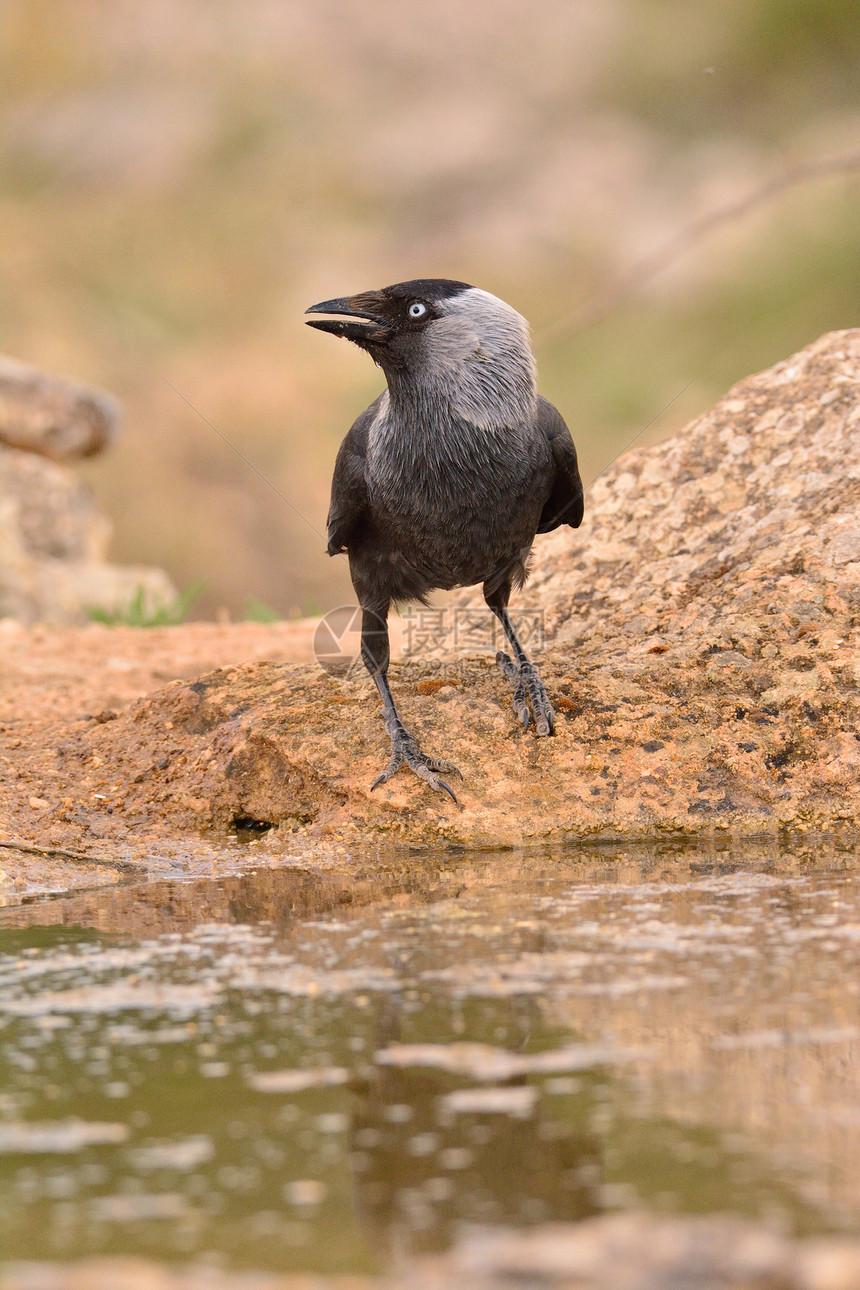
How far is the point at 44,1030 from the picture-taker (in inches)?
64.2

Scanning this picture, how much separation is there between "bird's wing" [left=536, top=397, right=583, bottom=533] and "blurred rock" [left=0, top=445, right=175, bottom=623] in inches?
180

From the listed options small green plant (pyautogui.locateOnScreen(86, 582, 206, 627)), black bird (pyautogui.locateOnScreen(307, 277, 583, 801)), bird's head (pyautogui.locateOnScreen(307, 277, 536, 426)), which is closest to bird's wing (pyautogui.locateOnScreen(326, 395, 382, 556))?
black bird (pyautogui.locateOnScreen(307, 277, 583, 801))

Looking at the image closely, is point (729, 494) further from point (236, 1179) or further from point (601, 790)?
point (236, 1179)

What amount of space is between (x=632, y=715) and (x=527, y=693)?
0.32m

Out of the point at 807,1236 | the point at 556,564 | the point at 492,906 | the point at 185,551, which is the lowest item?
the point at 807,1236

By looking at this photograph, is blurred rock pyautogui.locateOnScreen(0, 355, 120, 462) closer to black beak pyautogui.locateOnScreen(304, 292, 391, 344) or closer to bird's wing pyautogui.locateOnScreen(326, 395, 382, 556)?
bird's wing pyautogui.locateOnScreen(326, 395, 382, 556)

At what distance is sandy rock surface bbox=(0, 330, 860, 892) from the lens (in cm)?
313

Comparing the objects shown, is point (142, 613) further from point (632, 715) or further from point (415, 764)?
point (632, 715)

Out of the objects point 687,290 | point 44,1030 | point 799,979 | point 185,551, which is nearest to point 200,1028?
point 44,1030

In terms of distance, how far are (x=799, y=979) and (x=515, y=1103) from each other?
535 millimetres

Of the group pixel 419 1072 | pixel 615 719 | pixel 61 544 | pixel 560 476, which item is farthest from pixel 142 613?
pixel 419 1072

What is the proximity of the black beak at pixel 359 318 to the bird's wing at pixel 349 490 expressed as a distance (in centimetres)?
31

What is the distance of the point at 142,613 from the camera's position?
746cm

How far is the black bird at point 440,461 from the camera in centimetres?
351
